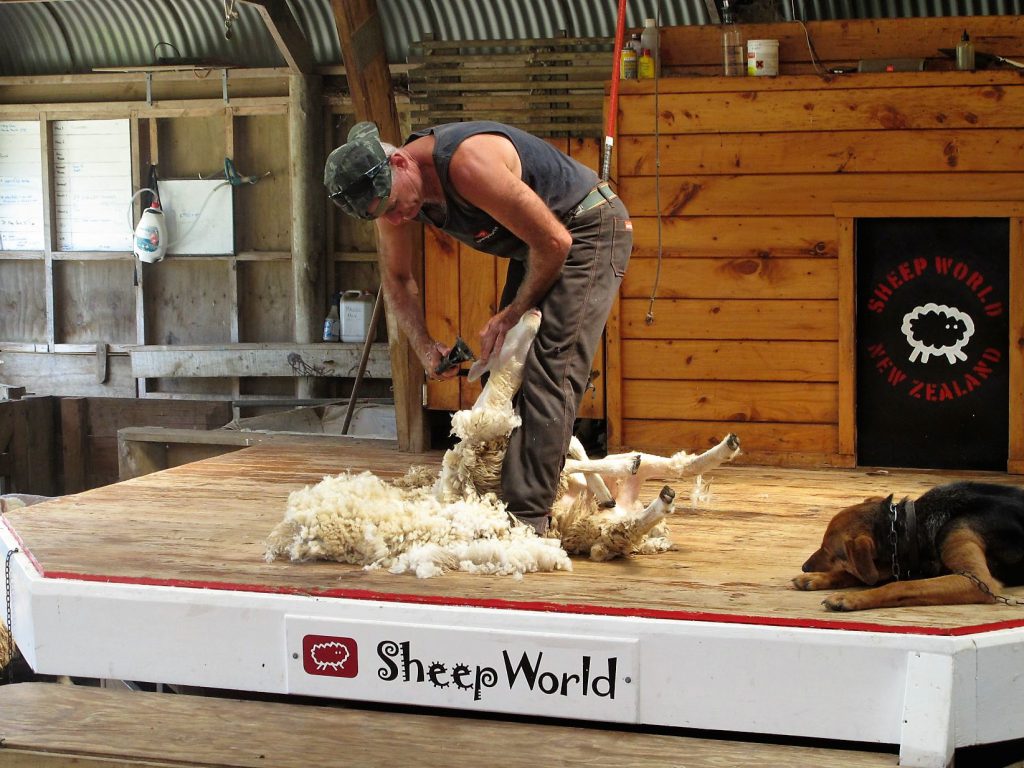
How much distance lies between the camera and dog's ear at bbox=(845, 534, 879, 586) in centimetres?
286

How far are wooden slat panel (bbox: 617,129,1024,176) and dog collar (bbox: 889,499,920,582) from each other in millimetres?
2475

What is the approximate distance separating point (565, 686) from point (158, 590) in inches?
Answer: 44.1

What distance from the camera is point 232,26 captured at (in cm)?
864

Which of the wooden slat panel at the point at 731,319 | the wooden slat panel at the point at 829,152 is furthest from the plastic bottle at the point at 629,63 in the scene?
the wooden slat panel at the point at 731,319

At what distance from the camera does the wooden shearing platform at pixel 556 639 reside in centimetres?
261

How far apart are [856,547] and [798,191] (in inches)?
100

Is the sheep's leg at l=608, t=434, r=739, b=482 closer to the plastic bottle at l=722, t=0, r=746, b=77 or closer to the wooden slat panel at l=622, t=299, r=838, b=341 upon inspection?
the wooden slat panel at l=622, t=299, r=838, b=341

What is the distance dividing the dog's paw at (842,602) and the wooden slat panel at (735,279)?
2.50 m

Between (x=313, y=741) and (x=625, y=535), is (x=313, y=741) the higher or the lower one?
the lower one

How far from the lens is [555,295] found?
3.49 m

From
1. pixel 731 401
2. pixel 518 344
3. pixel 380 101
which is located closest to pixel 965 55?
pixel 731 401

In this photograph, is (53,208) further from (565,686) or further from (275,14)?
(565,686)

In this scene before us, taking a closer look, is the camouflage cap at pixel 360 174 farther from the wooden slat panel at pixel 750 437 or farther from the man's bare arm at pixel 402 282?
the wooden slat panel at pixel 750 437

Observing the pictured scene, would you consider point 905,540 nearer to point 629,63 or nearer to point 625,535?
point 625,535
